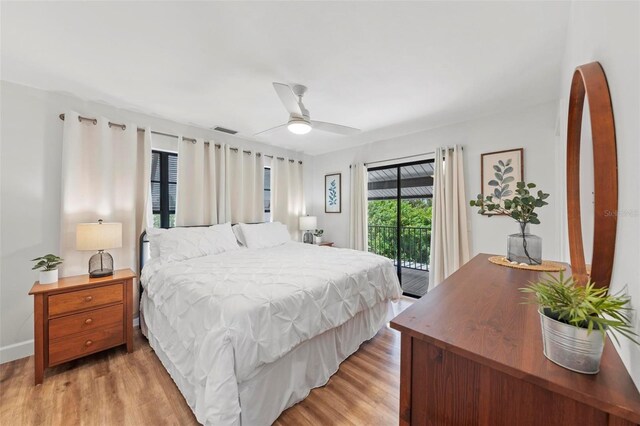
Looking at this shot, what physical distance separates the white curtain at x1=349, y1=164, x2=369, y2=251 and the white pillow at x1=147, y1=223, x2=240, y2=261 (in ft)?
6.59

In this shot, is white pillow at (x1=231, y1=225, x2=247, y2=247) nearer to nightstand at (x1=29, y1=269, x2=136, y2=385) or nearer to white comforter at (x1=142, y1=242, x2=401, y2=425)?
white comforter at (x1=142, y1=242, x2=401, y2=425)

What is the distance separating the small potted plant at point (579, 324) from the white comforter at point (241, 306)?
1.33m

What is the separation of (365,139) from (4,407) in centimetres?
453

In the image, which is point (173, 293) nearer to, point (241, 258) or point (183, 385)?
point (183, 385)

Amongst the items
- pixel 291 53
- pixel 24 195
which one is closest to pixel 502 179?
pixel 291 53

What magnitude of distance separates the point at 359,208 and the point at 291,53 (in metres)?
2.85

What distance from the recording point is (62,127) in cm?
253

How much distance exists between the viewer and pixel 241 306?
59.3 inches

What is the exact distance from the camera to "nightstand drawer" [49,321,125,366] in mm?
2047

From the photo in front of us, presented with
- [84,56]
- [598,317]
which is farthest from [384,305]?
[84,56]

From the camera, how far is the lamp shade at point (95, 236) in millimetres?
2277

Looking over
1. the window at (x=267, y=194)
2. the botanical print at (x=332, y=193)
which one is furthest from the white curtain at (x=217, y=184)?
the botanical print at (x=332, y=193)

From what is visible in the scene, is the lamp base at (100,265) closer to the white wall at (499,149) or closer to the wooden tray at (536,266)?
the wooden tray at (536,266)

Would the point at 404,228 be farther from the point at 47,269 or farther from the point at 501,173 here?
the point at 47,269
